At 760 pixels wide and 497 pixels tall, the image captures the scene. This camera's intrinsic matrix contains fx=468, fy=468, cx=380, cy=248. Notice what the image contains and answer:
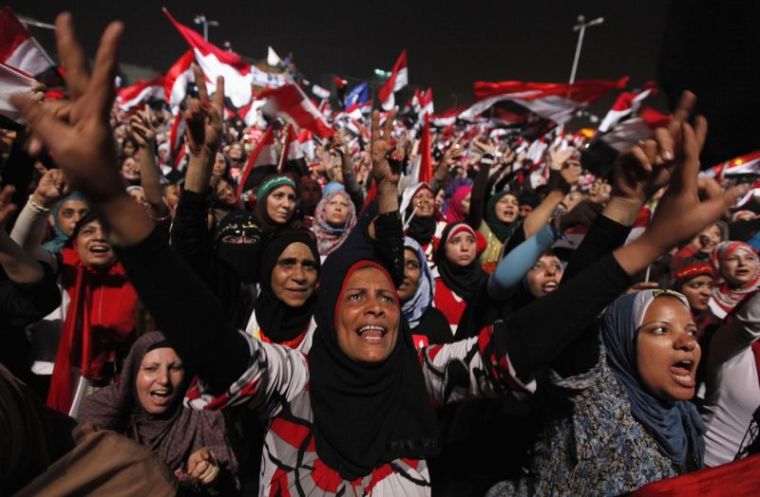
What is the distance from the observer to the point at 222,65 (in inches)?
303

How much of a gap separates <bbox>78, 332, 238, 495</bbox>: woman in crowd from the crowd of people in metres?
0.01

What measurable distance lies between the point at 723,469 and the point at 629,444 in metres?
0.40

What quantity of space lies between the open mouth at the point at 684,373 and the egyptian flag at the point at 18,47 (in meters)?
4.17

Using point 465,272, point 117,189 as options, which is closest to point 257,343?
point 117,189

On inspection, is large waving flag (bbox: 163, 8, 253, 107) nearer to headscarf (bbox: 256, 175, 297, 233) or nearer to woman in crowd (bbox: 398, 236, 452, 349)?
headscarf (bbox: 256, 175, 297, 233)

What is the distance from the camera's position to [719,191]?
124 centimetres

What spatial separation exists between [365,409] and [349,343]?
233 millimetres

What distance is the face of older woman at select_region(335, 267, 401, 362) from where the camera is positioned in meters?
1.67

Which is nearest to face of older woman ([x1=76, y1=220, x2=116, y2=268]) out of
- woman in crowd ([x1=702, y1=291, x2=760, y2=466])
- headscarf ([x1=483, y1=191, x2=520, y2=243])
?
woman in crowd ([x1=702, y1=291, x2=760, y2=466])

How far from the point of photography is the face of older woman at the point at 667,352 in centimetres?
171

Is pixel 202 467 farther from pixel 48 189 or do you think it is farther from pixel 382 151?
Result: pixel 382 151

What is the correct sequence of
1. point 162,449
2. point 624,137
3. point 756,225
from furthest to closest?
point 756,225 → point 162,449 → point 624,137

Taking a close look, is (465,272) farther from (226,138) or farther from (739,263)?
(226,138)

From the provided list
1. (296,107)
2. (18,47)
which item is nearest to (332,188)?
(296,107)
